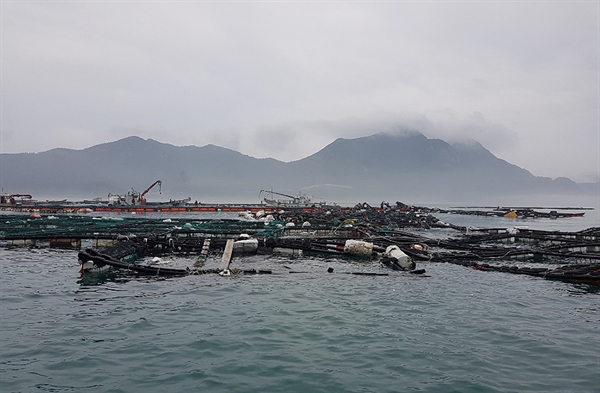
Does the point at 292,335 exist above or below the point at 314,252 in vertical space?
below

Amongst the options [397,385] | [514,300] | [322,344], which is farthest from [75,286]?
[514,300]

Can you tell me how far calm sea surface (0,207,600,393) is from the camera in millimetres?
9000

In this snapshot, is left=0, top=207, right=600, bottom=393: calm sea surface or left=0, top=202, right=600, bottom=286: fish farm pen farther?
left=0, top=202, right=600, bottom=286: fish farm pen

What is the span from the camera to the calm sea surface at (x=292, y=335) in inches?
354

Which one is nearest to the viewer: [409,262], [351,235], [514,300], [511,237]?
[514,300]

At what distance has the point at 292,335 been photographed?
1184 centimetres

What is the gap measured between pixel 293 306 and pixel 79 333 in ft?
23.4

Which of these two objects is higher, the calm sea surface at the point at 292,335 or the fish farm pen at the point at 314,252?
the fish farm pen at the point at 314,252

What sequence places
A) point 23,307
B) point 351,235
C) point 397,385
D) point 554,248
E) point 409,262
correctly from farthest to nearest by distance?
1. point 351,235
2. point 554,248
3. point 409,262
4. point 23,307
5. point 397,385

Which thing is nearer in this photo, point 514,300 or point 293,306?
point 293,306

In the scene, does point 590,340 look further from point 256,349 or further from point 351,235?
point 351,235

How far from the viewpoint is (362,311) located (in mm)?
14289

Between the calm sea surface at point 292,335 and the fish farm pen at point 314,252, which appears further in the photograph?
the fish farm pen at point 314,252

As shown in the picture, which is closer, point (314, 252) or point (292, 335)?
point (292, 335)
